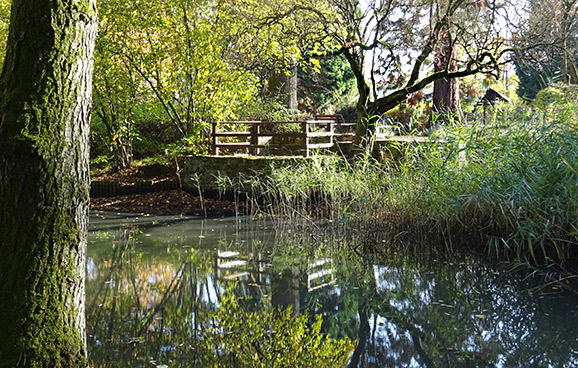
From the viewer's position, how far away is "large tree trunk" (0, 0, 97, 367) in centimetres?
277

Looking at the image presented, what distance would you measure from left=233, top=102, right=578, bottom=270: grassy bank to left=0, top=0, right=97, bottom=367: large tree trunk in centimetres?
408

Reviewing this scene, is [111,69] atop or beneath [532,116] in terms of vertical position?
atop

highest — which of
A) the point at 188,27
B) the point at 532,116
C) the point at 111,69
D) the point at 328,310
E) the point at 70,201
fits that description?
the point at 188,27

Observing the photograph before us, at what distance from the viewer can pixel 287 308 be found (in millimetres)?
4699

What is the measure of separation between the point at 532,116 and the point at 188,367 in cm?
497

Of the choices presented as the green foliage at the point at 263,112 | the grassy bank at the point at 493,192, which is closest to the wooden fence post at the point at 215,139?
the green foliage at the point at 263,112

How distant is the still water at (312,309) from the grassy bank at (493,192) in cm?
42

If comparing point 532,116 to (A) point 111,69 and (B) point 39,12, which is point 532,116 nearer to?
(B) point 39,12

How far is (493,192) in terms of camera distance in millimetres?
5875

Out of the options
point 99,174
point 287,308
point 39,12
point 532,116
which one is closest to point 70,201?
point 39,12

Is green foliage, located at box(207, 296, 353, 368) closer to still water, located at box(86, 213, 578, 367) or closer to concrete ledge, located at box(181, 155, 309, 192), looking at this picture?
still water, located at box(86, 213, 578, 367)

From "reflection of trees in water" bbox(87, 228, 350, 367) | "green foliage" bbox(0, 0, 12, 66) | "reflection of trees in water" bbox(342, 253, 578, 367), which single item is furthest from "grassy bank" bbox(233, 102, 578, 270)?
"green foliage" bbox(0, 0, 12, 66)

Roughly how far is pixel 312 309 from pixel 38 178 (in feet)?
8.31

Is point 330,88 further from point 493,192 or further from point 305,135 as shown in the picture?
point 493,192
